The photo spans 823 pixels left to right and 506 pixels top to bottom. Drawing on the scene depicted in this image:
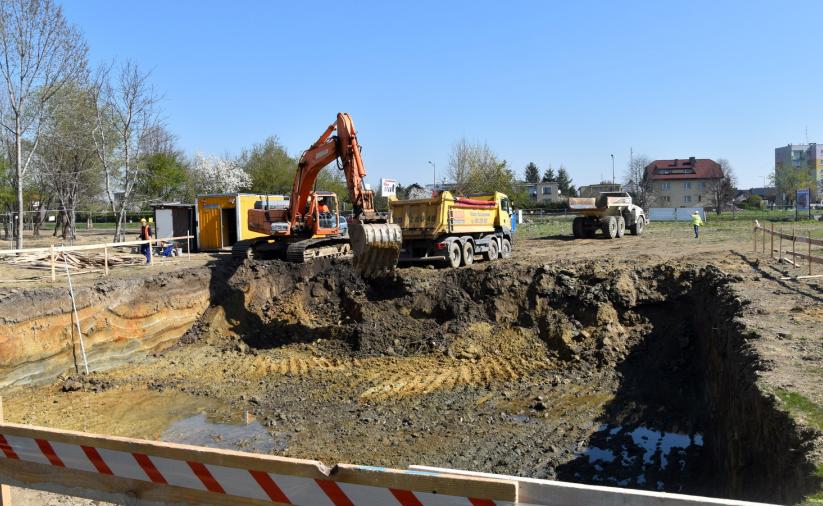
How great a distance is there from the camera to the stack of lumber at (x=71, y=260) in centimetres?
1697

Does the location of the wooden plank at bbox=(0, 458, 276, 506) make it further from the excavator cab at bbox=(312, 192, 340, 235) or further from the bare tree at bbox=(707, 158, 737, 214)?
the bare tree at bbox=(707, 158, 737, 214)

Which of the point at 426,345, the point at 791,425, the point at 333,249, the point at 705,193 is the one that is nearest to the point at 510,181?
the point at 705,193

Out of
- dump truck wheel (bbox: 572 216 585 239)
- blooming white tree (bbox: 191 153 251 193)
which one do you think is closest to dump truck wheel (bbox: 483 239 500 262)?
dump truck wheel (bbox: 572 216 585 239)

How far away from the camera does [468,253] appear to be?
58.4ft

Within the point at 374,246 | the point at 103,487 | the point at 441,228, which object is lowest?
the point at 103,487

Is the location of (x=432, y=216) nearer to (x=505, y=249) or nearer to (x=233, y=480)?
(x=505, y=249)

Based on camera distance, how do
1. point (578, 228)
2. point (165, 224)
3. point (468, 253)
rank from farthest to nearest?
point (578, 228)
point (165, 224)
point (468, 253)

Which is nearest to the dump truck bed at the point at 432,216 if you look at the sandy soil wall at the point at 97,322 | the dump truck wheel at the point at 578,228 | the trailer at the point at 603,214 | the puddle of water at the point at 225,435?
the sandy soil wall at the point at 97,322

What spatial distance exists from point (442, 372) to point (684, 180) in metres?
76.5

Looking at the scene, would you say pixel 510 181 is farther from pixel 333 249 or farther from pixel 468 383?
pixel 468 383

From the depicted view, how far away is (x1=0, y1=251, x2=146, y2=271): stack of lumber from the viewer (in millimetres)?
16969

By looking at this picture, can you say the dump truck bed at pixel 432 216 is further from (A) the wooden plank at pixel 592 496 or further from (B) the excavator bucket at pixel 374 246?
(A) the wooden plank at pixel 592 496

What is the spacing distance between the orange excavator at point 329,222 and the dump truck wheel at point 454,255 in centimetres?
321

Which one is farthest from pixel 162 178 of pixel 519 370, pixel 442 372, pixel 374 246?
pixel 519 370
